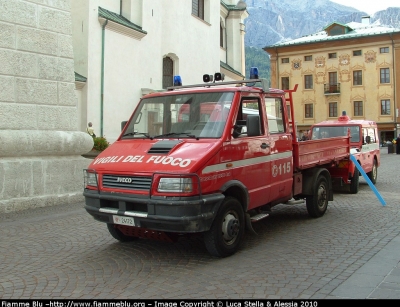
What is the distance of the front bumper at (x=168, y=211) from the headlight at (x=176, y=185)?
4.1 inches

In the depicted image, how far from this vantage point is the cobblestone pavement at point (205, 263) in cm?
470

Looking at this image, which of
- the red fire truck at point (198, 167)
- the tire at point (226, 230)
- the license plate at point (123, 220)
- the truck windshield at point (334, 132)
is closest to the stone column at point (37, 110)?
the red fire truck at point (198, 167)

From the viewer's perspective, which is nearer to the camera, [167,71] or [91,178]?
[91,178]

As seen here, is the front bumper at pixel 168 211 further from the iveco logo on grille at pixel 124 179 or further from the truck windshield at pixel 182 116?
the truck windshield at pixel 182 116

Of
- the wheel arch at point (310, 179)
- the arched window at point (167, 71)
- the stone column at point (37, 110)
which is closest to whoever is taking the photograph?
the wheel arch at point (310, 179)

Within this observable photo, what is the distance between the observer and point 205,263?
18.9 ft

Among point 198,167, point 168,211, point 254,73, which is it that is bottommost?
point 168,211

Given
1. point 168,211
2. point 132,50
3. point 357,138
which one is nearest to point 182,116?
point 168,211

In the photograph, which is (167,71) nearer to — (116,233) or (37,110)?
(37,110)

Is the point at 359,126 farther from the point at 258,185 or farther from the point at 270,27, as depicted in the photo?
the point at 270,27

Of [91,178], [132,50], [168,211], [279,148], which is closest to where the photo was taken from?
[168,211]

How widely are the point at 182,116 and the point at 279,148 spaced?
5.96 ft

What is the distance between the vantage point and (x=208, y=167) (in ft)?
18.5

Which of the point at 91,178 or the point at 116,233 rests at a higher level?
the point at 91,178
